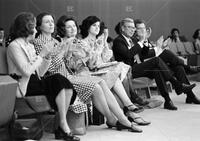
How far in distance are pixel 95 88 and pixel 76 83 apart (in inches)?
7.4

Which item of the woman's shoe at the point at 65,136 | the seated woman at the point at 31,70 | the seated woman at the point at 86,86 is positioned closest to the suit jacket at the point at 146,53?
the seated woman at the point at 86,86

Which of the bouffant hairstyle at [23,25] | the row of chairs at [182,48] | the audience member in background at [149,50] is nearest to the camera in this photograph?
the bouffant hairstyle at [23,25]

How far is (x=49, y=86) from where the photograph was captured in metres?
3.64

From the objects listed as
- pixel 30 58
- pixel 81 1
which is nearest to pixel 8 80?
pixel 30 58

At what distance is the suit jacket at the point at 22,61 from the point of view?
11.4 feet

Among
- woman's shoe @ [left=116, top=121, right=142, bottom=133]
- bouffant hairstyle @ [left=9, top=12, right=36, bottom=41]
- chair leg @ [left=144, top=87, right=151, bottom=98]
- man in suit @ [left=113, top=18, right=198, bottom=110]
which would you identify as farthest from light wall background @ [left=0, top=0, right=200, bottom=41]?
bouffant hairstyle @ [left=9, top=12, right=36, bottom=41]

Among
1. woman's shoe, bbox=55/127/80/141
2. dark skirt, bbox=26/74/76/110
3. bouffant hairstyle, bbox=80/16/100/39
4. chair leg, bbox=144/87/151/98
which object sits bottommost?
chair leg, bbox=144/87/151/98

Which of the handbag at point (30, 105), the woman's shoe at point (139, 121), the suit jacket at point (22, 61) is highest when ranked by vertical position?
the suit jacket at point (22, 61)

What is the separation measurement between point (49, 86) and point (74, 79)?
0.45 metres

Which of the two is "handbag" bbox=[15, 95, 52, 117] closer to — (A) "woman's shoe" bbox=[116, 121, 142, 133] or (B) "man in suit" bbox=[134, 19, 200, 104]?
(A) "woman's shoe" bbox=[116, 121, 142, 133]

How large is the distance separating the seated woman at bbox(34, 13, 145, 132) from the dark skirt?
0.30 meters

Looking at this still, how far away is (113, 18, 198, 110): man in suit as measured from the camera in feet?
17.1

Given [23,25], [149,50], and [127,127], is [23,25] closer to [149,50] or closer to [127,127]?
[127,127]

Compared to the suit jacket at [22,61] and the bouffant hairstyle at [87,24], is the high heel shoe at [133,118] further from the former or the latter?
the suit jacket at [22,61]
